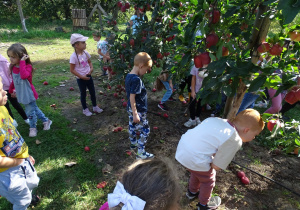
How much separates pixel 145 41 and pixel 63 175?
7.23 feet

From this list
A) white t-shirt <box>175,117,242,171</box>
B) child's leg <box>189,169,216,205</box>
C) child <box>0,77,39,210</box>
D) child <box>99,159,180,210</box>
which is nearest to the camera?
child <box>99,159,180,210</box>

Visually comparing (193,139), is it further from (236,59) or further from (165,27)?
(165,27)

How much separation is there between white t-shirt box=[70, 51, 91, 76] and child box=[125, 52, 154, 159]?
1.40 meters

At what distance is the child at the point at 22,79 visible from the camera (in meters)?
2.92

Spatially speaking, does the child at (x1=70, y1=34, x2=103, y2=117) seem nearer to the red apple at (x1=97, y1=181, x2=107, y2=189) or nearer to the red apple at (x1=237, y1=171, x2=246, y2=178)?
the red apple at (x1=97, y1=181, x2=107, y2=189)

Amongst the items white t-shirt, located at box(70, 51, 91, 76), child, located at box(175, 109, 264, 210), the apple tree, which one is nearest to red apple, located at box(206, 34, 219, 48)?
the apple tree

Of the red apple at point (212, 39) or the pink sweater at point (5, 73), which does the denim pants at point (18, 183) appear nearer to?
the red apple at point (212, 39)

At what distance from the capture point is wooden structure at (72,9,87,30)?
571 inches

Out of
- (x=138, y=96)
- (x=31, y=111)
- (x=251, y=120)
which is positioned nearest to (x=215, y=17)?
(x=251, y=120)

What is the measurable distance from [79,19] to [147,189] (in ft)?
52.2

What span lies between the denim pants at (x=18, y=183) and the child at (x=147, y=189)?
107 centimetres

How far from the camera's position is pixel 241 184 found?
2.64 meters

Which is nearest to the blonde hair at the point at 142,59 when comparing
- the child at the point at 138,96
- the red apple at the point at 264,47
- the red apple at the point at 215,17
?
the child at the point at 138,96

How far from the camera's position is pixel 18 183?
66.9 inches
